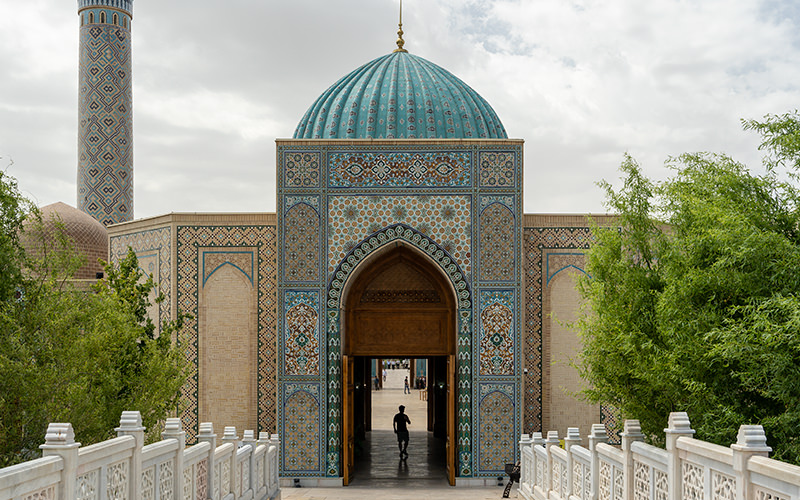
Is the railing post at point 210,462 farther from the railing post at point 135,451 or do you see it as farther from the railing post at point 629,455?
the railing post at point 629,455

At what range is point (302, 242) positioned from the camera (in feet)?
39.3

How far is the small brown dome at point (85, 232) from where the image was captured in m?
16.1

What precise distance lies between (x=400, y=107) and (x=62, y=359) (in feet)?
26.9

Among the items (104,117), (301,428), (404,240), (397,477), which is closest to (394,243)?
(404,240)

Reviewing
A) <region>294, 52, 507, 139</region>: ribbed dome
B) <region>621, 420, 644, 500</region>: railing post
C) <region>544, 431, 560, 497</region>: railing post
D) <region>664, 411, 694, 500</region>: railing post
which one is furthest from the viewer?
<region>294, 52, 507, 139</region>: ribbed dome

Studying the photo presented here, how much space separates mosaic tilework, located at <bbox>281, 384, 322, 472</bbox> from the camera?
1187cm

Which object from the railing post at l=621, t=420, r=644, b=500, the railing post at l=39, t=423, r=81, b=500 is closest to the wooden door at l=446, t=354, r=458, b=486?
the railing post at l=621, t=420, r=644, b=500

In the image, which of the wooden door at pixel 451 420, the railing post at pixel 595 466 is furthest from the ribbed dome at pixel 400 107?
the railing post at pixel 595 466

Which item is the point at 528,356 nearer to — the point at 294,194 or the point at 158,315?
the point at 294,194

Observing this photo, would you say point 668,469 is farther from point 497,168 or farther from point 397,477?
point 397,477

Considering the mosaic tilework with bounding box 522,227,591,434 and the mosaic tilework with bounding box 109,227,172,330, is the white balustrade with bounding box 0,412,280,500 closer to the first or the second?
the mosaic tilework with bounding box 109,227,172,330

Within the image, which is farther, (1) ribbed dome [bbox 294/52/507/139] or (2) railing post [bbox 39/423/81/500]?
(1) ribbed dome [bbox 294/52/507/139]

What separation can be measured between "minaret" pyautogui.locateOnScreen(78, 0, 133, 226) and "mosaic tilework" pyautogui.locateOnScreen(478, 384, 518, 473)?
9.93 metres

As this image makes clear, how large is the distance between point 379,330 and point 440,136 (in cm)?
330
